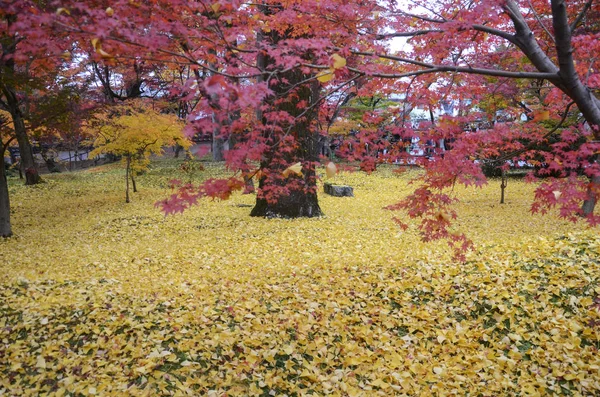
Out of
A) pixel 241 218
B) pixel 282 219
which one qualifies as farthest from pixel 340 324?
pixel 241 218

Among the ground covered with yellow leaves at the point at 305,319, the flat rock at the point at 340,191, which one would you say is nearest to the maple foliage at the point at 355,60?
the ground covered with yellow leaves at the point at 305,319

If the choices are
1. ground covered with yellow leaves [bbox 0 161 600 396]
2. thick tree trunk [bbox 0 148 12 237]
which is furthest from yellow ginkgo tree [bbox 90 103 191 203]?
ground covered with yellow leaves [bbox 0 161 600 396]

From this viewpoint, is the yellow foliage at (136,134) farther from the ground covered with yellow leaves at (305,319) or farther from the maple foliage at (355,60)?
the maple foliage at (355,60)

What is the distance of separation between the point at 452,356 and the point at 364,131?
95.1 inches

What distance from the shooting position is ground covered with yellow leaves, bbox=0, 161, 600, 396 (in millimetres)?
3664

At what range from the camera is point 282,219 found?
31.1 ft

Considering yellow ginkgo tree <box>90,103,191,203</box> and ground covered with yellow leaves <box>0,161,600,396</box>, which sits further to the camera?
yellow ginkgo tree <box>90,103,191,203</box>

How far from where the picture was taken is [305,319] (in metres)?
4.57

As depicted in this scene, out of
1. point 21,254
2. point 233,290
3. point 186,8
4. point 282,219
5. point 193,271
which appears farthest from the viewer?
point 282,219

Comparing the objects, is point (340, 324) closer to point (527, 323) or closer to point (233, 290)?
point (233, 290)

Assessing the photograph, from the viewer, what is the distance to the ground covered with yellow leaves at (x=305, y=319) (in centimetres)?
366

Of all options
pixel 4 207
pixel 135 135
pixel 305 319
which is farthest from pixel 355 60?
pixel 135 135

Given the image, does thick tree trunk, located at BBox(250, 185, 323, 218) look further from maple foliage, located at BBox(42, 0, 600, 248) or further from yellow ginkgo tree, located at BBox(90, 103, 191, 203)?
yellow ginkgo tree, located at BBox(90, 103, 191, 203)

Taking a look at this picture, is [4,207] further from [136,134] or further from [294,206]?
[294,206]
